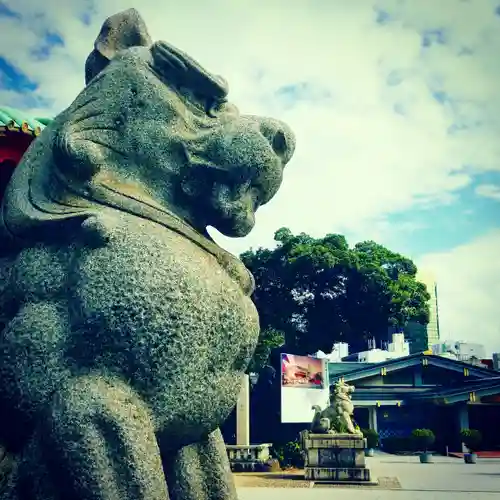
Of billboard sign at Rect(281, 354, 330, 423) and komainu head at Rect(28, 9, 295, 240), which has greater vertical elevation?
komainu head at Rect(28, 9, 295, 240)

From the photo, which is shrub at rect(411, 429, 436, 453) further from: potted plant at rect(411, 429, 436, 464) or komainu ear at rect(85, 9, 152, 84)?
komainu ear at rect(85, 9, 152, 84)

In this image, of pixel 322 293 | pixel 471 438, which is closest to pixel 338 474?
pixel 471 438

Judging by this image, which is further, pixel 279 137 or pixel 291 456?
pixel 291 456

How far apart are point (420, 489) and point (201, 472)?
35.6 feet

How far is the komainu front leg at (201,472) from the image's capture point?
275 centimetres

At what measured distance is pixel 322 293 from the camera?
25.0 metres

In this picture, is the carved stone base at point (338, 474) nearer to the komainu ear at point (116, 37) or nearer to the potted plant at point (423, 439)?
the potted plant at point (423, 439)

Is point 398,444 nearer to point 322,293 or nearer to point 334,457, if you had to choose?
point 322,293

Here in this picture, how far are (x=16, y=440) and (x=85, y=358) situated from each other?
1.59 ft

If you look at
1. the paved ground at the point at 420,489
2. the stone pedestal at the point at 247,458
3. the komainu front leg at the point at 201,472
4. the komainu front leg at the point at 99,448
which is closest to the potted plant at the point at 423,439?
the paved ground at the point at 420,489

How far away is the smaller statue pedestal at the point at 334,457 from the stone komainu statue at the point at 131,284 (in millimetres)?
11960

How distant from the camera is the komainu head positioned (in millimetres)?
2832

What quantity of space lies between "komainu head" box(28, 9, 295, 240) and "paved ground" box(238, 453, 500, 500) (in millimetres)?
9365

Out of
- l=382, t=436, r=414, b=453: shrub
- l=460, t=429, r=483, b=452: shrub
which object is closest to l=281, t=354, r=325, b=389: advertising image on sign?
l=382, t=436, r=414, b=453: shrub
